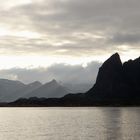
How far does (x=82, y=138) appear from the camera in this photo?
12050 centimetres

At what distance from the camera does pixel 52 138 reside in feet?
400

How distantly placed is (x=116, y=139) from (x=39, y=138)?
25.1 m

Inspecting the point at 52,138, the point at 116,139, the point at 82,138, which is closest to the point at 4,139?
the point at 52,138

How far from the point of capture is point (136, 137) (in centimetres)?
12031

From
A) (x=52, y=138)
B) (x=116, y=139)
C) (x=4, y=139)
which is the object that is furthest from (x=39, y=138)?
(x=116, y=139)

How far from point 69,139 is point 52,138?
6.58 m

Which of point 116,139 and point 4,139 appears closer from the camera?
point 116,139

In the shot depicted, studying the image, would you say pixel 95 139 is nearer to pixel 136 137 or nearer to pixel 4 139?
pixel 136 137

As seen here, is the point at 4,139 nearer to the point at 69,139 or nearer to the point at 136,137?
the point at 69,139

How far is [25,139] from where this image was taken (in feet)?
395

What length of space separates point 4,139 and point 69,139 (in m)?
22.1

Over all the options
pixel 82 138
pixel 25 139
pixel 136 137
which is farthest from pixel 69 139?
pixel 136 137

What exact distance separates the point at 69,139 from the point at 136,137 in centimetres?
2154

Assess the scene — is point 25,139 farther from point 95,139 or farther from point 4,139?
point 95,139
